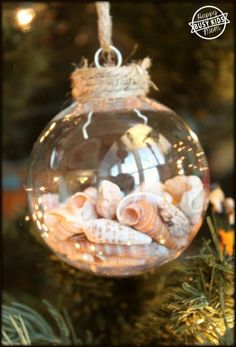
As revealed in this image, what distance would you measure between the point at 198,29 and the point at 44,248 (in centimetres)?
32

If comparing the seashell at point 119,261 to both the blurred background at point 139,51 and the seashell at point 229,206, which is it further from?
the blurred background at point 139,51

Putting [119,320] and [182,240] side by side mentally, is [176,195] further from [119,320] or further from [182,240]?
[119,320]

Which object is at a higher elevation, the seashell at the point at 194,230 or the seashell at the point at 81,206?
the seashell at the point at 81,206

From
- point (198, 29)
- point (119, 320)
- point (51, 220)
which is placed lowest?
point (119, 320)

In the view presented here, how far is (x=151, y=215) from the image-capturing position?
0.43 metres

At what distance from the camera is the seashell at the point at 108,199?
17.0 inches

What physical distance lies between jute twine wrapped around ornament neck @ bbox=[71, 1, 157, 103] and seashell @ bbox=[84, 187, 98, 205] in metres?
0.07

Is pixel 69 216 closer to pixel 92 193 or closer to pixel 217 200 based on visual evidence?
pixel 92 193

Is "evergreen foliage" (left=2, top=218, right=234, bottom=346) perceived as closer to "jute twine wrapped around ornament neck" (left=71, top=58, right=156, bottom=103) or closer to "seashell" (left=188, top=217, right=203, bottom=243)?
"seashell" (left=188, top=217, right=203, bottom=243)

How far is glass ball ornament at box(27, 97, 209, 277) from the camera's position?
434mm

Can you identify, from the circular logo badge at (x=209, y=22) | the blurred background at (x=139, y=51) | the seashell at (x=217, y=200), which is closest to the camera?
the circular logo badge at (x=209, y=22)

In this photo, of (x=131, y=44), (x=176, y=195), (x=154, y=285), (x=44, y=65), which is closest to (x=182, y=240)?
(x=176, y=195)

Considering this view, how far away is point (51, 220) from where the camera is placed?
0.46m

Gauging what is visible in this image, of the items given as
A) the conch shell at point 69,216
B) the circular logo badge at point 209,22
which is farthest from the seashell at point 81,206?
the circular logo badge at point 209,22
